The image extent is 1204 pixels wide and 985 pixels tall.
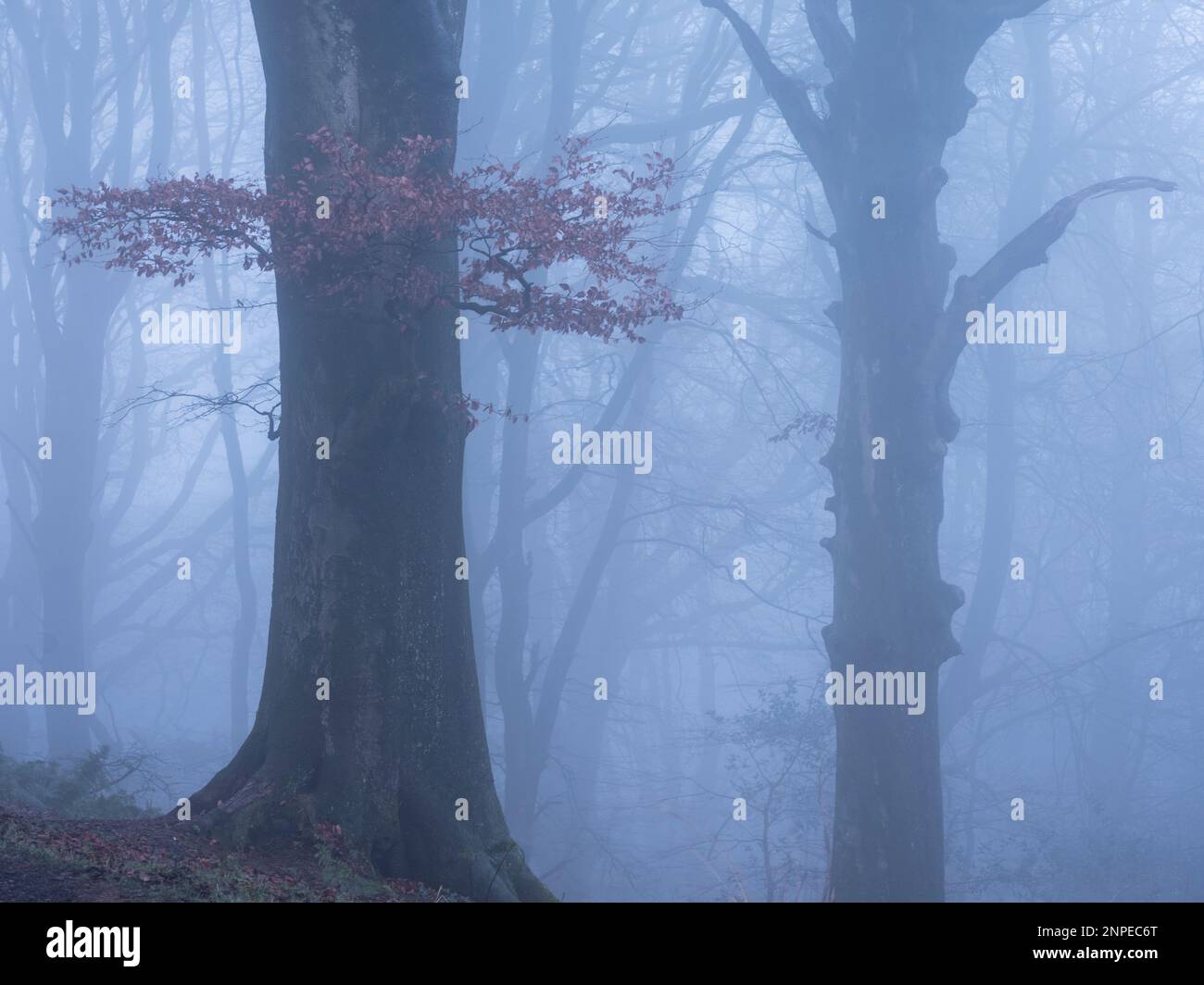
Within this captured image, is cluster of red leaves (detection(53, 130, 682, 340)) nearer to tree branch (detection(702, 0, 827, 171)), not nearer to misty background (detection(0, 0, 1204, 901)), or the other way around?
tree branch (detection(702, 0, 827, 171))

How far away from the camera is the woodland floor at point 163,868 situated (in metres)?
6.07

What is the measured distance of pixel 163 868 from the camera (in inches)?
253

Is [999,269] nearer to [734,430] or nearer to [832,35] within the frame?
[832,35]

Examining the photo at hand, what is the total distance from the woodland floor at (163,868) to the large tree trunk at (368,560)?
0.23 meters

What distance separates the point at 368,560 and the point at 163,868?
2245mm

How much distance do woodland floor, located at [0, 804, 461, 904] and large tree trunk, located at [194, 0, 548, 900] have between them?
23 centimetres

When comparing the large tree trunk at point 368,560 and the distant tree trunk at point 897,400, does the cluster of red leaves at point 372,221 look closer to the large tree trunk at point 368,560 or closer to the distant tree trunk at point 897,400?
the large tree trunk at point 368,560

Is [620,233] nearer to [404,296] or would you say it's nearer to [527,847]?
[404,296]

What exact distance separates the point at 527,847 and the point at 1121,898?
31.2 feet

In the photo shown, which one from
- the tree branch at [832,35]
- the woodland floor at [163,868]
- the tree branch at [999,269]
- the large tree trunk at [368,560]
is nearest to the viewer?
the woodland floor at [163,868]

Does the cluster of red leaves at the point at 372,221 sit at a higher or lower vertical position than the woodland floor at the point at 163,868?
higher

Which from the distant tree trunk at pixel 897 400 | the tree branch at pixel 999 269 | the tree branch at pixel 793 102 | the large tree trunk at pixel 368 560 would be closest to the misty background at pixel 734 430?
the tree branch at pixel 793 102

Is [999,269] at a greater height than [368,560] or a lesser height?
greater

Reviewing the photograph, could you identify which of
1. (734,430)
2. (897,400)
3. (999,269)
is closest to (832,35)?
(999,269)
